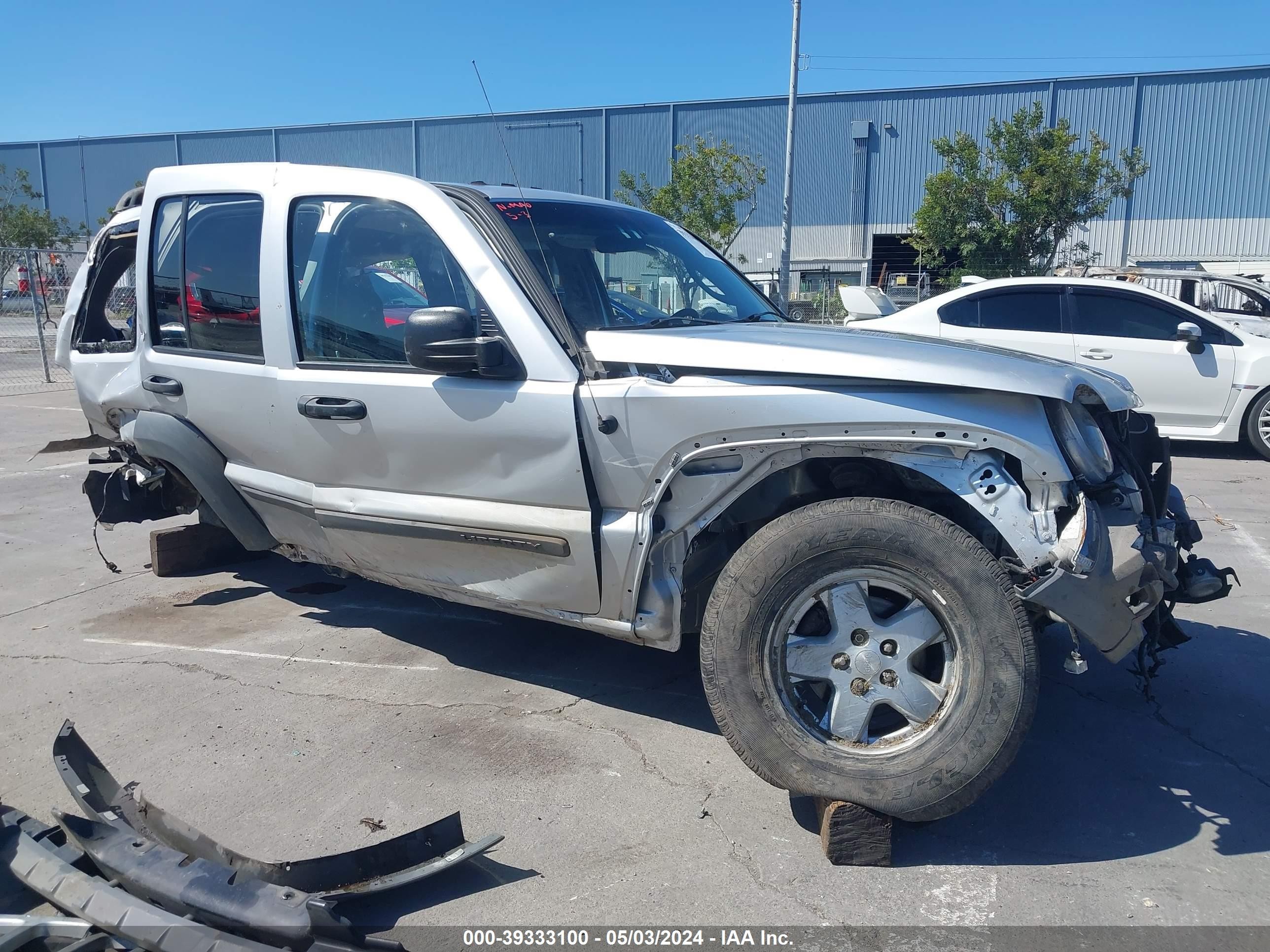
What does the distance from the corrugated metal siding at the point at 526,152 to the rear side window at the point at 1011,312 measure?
26416mm

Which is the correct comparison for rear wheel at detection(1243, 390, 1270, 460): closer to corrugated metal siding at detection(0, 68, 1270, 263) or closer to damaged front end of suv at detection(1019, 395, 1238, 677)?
damaged front end of suv at detection(1019, 395, 1238, 677)

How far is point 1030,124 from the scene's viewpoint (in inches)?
834

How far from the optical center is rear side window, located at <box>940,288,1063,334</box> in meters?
9.16

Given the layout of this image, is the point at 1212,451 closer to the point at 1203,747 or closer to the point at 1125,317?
the point at 1125,317

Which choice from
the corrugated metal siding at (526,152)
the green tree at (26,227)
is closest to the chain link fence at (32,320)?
the green tree at (26,227)

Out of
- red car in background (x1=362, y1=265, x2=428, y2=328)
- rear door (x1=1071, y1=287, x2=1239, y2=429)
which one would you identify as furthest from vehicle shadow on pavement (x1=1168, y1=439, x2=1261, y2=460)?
red car in background (x1=362, y1=265, x2=428, y2=328)

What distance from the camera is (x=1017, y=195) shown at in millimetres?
21375

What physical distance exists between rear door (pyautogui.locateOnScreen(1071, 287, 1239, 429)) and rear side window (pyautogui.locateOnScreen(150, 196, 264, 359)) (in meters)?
7.71

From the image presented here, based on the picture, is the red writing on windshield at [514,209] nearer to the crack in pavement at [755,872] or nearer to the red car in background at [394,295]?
the red car in background at [394,295]

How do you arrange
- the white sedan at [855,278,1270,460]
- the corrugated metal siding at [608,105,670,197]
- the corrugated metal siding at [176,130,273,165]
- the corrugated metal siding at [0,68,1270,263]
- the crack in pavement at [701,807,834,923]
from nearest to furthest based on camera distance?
the crack in pavement at [701,807,834,923], the white sedan at [855,278,1270,460], the corrugated metal siding at [0,68,1270,263], the corrugated metal siding at [608,105,670,197], the corrugated metal siding at [176,130,273,165]

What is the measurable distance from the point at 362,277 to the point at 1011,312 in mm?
7264

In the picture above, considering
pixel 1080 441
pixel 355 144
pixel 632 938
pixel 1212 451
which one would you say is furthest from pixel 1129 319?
pixel 355 144

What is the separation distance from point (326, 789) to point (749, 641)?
155 cm

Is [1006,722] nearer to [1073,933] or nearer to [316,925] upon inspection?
[1073,933]
